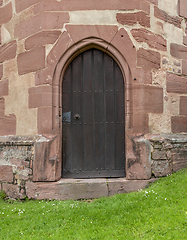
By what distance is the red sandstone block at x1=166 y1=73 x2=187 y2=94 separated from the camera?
4.10 m

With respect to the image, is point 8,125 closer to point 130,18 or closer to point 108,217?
point 108,217

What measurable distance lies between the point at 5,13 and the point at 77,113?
2527 millimetres

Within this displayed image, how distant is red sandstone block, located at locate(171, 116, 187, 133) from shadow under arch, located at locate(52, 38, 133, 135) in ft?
2.97

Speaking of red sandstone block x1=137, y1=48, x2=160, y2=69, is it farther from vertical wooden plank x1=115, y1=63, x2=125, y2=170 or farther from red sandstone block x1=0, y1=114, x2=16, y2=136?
red sandstone block x1=0, y1=114, x2=16, y2=136

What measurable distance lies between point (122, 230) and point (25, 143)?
2.07 meters

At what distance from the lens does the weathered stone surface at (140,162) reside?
362 centimetres

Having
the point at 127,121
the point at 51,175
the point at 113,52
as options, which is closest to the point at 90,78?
the point at 113,52

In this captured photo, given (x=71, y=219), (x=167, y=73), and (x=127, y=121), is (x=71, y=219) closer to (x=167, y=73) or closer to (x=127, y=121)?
(x=127, y=121)

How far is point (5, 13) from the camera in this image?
4.43m

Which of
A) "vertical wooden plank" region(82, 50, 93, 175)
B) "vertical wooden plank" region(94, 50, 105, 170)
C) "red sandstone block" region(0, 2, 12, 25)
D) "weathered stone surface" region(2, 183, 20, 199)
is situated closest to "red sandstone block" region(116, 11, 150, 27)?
"vertical wooden plank" region(94, 50, 105, 170)

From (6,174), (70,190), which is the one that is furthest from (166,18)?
(6,174)

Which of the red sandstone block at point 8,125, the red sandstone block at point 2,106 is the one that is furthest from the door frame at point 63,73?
the red sandstone block at point 2,106

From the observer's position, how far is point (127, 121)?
378 centimetres

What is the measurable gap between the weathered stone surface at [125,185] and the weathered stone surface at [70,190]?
0.37ft
